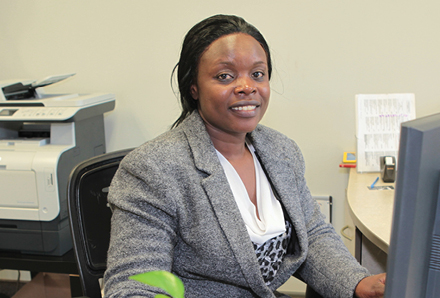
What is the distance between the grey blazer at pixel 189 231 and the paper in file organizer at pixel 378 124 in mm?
940

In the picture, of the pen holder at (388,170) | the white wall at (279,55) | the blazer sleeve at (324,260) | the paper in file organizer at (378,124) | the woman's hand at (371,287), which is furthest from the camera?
the white wall at (279,55)

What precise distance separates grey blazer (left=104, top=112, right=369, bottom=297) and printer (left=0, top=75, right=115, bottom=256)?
3.16ft

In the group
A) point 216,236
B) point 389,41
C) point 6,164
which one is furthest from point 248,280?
point 389,41

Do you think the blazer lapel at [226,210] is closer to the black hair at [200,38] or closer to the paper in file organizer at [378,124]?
the black hair at [200,38]

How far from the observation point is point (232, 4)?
7.17 ft

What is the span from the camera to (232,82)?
3.50 ft

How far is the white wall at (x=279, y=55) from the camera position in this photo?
2.05 m

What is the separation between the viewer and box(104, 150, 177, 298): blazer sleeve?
899 millimetres

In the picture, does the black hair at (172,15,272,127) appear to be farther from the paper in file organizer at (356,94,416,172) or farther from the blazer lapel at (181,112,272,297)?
the paper in file organizer at (356,94,416,172)

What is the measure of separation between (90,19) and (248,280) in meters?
1.89

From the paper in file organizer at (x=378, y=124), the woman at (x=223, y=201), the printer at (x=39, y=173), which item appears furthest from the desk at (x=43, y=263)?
the paper in file organizer at (x=378, y=124)

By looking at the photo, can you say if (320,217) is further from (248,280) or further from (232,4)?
(232,4)

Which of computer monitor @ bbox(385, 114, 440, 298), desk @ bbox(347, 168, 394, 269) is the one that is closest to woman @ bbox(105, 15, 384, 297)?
desk @ bbox(347, 168, 394, 269)

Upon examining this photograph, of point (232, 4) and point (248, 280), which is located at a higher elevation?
point (232, 4)
